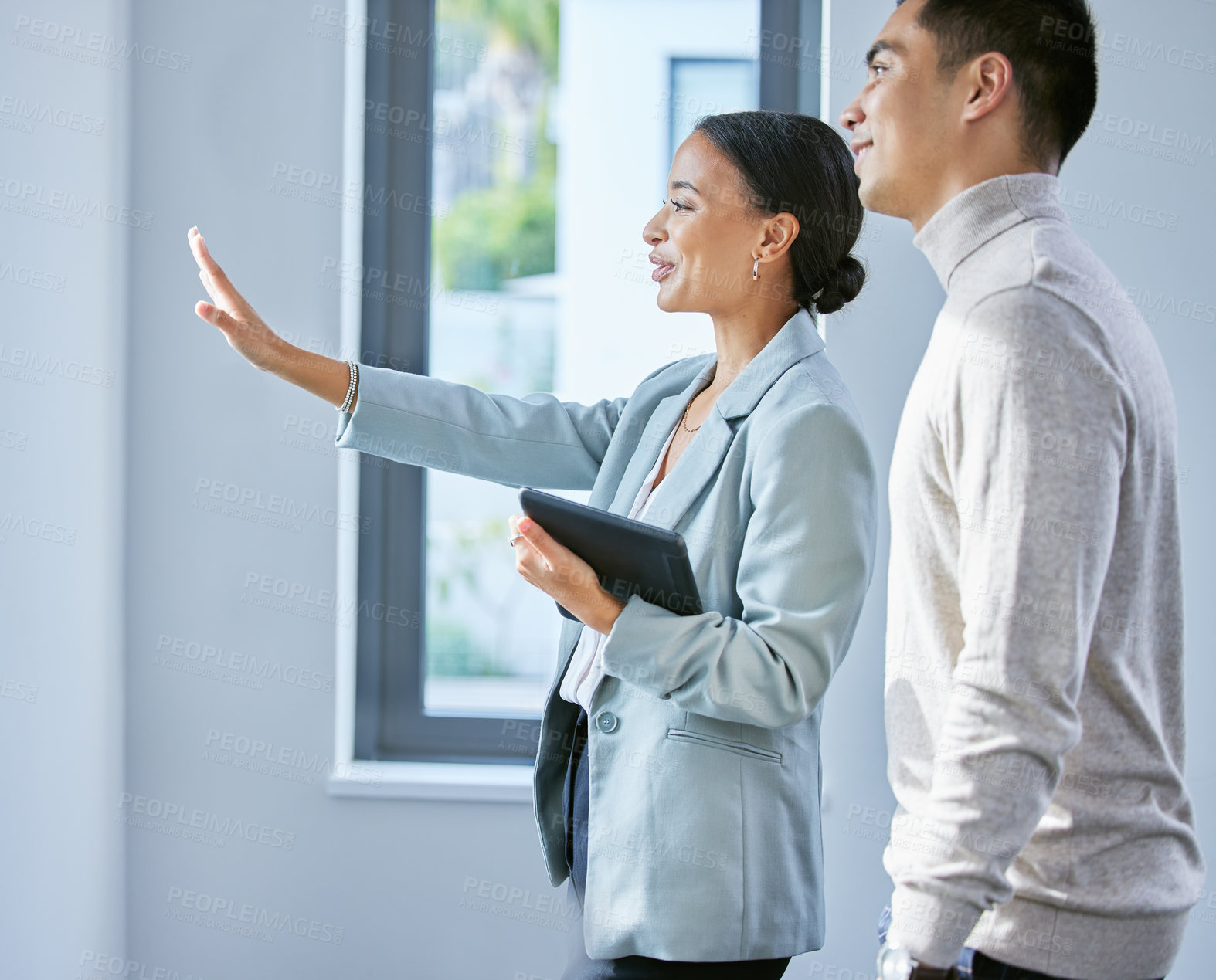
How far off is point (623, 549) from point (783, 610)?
191mm

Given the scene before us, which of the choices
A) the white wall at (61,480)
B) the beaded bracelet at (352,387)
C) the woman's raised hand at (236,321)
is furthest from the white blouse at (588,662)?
the white wall at (61,480)

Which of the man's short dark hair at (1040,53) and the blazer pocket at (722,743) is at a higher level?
the man's short dark hair at (1040,53)

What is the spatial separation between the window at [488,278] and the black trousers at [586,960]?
0.75 metres

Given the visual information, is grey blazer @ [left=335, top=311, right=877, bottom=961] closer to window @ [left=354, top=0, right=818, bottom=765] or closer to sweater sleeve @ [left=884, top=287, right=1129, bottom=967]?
sweater sleeve @ [left=884, top=287, right=1129, bottom=967]

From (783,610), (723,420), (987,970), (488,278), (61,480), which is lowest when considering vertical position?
(987,970)

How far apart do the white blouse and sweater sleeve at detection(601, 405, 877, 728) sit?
0.44 feet

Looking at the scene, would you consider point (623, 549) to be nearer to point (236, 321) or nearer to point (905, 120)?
point (905, 120)

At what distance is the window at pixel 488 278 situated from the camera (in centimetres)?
204

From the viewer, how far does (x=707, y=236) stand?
4.33 feet

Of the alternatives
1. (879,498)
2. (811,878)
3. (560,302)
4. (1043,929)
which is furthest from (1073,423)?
(560,302)

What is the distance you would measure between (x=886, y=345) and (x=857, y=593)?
2.87 feet

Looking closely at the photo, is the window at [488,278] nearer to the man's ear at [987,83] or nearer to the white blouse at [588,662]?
the white blouse at [588,662]

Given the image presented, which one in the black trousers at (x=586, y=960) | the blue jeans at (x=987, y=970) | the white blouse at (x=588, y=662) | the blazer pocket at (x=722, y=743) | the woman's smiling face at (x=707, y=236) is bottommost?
the black trousers at (x=586, y=960)

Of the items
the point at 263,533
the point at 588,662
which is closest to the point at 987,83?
the point at 588,662
